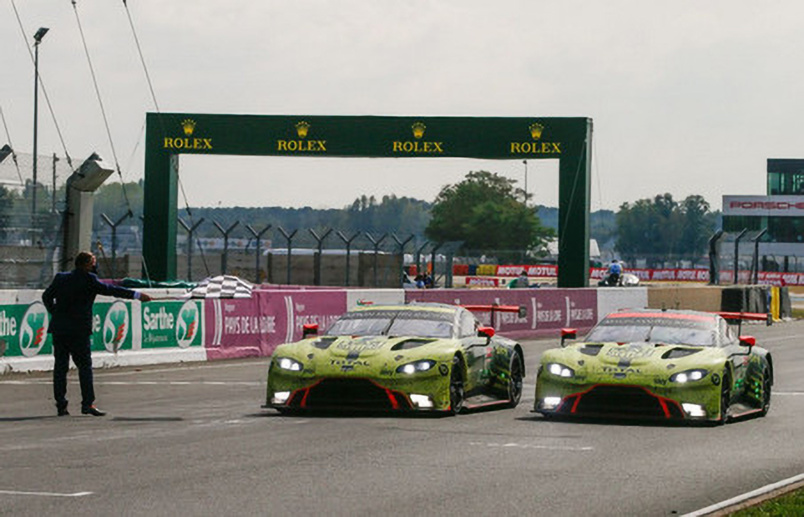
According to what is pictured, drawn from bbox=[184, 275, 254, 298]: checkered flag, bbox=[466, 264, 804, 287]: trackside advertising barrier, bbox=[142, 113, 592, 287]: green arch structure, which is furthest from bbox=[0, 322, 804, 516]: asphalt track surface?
bbox=[466, 264, 804, 287]: trackside advertising barrier

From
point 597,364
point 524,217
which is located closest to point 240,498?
point 597,364

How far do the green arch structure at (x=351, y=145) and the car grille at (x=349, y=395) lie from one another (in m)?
25.6

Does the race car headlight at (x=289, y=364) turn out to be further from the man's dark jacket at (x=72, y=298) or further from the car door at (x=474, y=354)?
the car door at (x=474, y=354)

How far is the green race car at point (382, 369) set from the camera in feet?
48.8

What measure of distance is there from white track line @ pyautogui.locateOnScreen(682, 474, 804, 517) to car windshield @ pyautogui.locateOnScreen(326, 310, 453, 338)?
5.55m

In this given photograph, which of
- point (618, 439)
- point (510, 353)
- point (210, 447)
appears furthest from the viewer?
point (510, 353)

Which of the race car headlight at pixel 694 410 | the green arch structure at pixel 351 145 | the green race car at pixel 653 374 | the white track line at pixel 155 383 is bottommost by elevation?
the white track line at pixel 155 383

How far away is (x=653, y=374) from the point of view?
14.7 metres

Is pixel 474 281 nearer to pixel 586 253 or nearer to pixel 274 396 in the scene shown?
pixel 586 253

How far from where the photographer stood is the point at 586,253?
41.4 metres

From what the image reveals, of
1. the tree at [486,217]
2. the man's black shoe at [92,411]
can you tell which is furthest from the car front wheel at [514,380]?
the tree at [486,217]

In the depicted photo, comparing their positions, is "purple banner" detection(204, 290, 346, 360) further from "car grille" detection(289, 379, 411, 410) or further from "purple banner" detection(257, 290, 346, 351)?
"car grille" detection(289, 379, 411, 410)

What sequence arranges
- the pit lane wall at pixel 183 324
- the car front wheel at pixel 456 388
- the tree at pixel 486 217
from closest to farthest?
the car front wheel at pixel 456 388 → the pit lane wall at pixel 183 324 → the tree at pixel 486 217

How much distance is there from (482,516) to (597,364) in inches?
246
